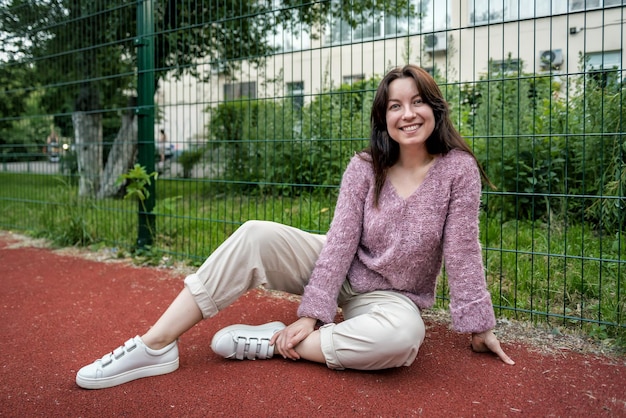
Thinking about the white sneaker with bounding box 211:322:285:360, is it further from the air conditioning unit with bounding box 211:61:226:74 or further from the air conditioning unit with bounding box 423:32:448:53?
the air conditioning unit with bounding box 211:61:226:74

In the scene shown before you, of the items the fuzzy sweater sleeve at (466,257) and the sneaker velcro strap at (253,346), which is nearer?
the fuzzy sweater sleeve at (466,257)

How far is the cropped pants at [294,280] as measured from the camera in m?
1.92

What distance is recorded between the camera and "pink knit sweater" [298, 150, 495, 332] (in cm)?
201

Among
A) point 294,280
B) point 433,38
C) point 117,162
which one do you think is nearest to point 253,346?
point 294,280

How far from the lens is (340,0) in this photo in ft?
11.0

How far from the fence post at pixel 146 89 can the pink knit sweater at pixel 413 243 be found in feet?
7.81

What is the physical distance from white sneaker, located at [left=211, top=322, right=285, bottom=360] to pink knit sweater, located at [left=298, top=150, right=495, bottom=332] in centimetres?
24

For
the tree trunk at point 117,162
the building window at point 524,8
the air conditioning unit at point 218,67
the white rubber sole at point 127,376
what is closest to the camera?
the white rubber sole at point 127,376

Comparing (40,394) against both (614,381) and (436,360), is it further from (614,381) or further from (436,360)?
(614,381)

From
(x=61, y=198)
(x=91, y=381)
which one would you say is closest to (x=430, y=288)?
(x=91, y=381)

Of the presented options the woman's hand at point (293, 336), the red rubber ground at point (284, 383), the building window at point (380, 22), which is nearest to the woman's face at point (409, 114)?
the woman's hand at point (293, 336)

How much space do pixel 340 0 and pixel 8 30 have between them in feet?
12.8

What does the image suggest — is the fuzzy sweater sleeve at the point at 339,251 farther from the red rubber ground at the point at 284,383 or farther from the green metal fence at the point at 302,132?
the green metal fence at the point at 302,132

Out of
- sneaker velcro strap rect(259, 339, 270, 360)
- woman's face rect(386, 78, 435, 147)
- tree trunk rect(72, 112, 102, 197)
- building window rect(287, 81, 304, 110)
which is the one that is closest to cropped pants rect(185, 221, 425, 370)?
sneaker velcro strap rect(259, 339, 270, 360)
